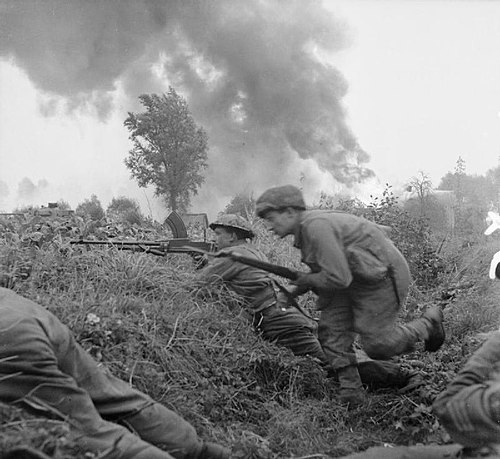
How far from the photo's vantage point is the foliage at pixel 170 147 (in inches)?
312

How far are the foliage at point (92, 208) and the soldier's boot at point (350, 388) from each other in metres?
4.34

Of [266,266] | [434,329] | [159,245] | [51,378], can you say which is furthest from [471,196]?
[51,378]

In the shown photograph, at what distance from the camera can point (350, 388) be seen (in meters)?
5.25

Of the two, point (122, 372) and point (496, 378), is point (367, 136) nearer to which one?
point (122, 372)

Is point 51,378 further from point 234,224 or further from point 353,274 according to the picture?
point 234,224

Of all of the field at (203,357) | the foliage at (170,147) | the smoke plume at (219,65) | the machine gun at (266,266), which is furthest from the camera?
the foliage at (170,147)

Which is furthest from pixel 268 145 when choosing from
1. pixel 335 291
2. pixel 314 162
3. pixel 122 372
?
pixel 122 372

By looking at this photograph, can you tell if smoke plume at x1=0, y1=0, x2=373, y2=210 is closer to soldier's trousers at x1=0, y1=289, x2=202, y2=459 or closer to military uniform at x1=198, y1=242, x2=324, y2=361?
military uniform at x1=198, y1=242, x2=324, y2=361

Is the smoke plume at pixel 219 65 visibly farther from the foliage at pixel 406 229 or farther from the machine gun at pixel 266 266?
the machine gun at pixel 266 266

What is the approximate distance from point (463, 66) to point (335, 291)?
4.36 meters

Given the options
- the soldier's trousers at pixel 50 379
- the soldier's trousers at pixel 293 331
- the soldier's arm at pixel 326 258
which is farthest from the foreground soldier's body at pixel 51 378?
the soldier's trousers at pixel 293 331

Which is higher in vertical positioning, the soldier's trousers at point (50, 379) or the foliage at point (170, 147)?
the foliage at point (170, 147)

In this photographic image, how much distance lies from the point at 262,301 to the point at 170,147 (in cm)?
257

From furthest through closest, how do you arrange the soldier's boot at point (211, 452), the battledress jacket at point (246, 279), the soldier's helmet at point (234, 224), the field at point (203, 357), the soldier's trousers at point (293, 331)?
the soldier's helmet at point (234, 224) < the battledress jacket at point (246, 279) < the soldier's trousers at point (293, 331) < the field at point (203, 357) < the soldier's boot at point (211, 452)
